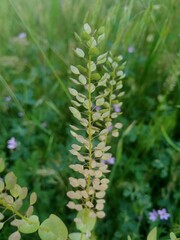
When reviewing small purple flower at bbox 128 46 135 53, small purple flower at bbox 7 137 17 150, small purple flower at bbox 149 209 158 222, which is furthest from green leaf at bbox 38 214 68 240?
small purple flower at bbox 128 46 135 53

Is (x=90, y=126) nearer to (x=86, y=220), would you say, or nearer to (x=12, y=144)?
(x=86, y=220)

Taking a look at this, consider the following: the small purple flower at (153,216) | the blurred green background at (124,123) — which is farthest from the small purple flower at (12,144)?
the small purple flower at (153,216)

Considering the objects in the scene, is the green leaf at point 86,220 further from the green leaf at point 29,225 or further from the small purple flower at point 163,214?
the small purple flower at point 163,214

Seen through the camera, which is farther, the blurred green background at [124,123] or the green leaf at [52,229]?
the blurred green background at [124,123]

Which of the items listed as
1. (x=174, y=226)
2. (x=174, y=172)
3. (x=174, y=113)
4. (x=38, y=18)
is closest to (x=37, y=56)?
(x=38, y=18)

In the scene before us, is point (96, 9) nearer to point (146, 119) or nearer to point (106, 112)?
point (146, 119)

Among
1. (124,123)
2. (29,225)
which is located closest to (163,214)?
(124,123)

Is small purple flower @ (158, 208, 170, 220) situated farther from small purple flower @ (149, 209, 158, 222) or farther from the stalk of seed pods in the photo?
the stalk of seed pods
